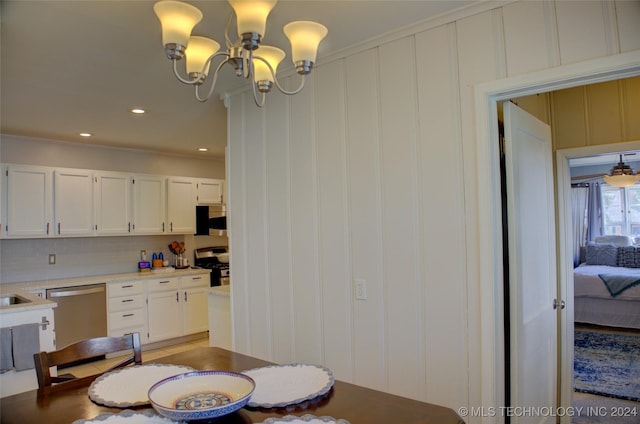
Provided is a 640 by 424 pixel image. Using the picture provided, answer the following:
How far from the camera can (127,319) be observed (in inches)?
185

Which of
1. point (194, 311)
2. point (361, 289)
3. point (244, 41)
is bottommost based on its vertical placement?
point (194, 311)

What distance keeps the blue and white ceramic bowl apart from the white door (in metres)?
1.44

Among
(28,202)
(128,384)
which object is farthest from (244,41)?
(28,202)

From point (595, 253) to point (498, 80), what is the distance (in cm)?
694

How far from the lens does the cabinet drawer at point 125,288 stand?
4590 mm

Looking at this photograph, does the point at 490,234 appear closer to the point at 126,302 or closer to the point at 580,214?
the point at 126,302

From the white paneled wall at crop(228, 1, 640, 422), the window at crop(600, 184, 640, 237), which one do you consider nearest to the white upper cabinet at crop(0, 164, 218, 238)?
the white paneled wall at crop(228, 1, 640, 422)

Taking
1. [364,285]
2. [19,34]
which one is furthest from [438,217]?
[19,34]

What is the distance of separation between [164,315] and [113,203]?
154 centimetres

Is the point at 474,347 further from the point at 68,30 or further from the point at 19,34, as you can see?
the point at 19,34

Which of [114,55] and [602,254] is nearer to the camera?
[114,55]

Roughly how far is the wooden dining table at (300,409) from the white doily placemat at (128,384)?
3cm

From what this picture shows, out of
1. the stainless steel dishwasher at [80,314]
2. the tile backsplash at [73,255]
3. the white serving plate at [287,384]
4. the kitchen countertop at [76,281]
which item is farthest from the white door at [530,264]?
the tile backsplash at [73,255]

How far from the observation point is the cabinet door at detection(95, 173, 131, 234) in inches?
187
